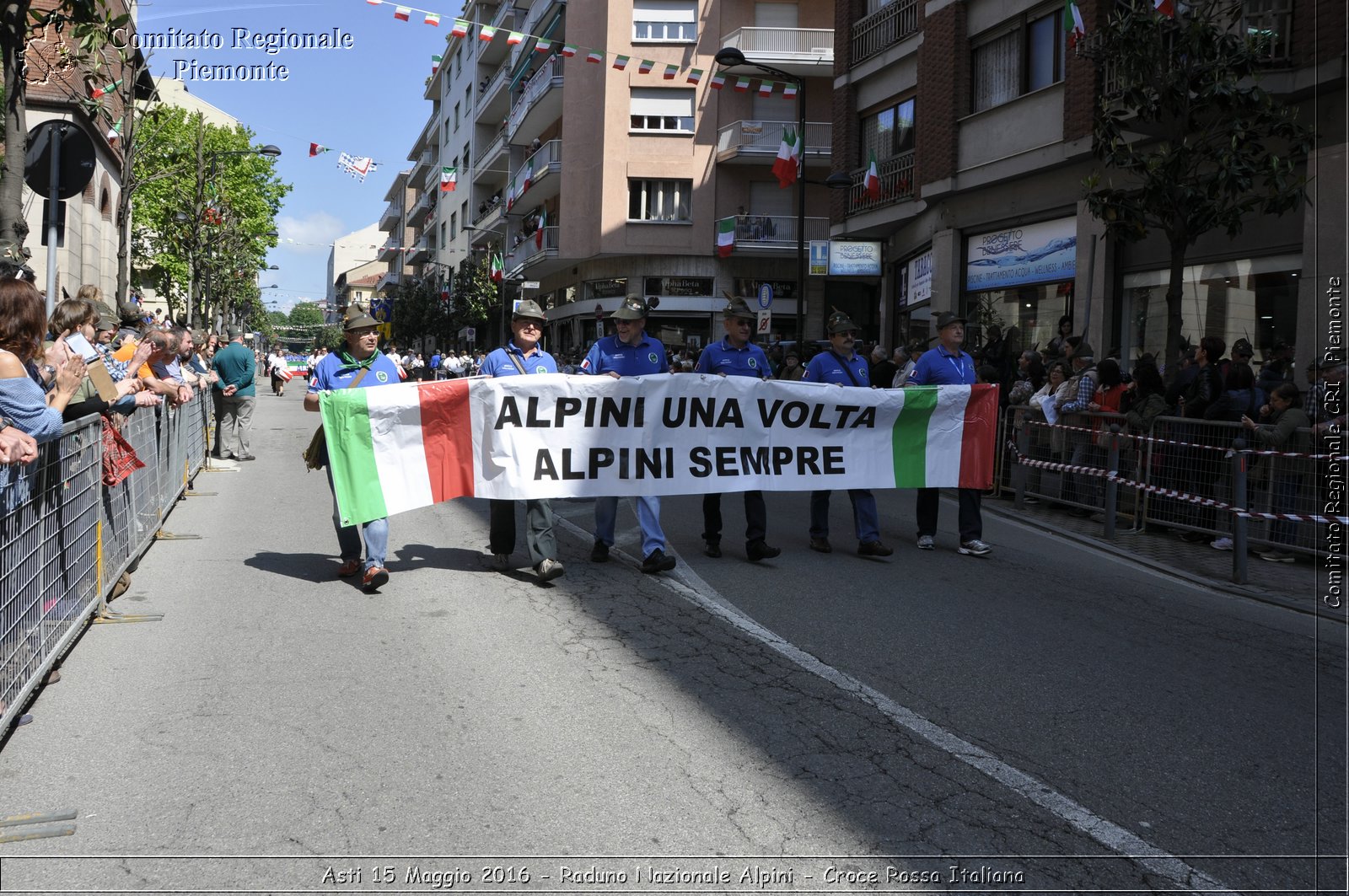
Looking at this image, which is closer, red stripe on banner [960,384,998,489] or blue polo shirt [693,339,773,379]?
blue polo shirt [693,339,773,379]

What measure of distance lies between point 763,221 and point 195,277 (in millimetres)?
22886

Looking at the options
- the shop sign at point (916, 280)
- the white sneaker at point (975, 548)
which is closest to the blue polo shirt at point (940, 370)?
the white sneaker at point (975, 548)

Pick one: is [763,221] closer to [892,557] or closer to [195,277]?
[195,277]

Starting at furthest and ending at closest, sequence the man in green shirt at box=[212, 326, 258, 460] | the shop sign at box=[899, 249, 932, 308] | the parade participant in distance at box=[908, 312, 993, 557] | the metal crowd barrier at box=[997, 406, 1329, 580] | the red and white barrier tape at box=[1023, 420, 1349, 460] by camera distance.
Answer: the shop sign at box=[899, 249, 932, 308], the man in green shirt at box=[212, 326, 258, 460], the parade participant in distance at box=[908, 312, 993, 557], the metal crowd barrier at box=[997, 406, 1329, 580], the red and white barrier tape at box=[1023, 420, 1349, 460]

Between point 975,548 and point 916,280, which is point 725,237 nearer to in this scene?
point 916,280

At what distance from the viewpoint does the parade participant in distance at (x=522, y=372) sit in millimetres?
8266

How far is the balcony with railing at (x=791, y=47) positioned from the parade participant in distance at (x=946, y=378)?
30920mm

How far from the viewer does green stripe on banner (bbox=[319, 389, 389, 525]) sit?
7.84 m

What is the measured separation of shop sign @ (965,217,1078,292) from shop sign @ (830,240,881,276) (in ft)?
13.5

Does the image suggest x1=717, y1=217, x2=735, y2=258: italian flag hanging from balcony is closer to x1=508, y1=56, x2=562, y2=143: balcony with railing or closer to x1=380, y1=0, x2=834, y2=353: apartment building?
x1=380, y1=0, x2=834, y2=353: apartment building

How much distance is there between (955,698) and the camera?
18.2 ft

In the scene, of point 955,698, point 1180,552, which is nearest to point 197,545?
point 955,698

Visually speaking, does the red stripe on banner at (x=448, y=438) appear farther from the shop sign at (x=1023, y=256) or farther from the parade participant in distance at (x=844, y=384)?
the shop sign at (x=1023, y=256)

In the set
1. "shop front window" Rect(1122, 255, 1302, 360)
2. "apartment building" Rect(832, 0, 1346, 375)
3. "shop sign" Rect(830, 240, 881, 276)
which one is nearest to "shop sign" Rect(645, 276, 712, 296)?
"apartment building" Rect(832, 0, 1346, 375)
